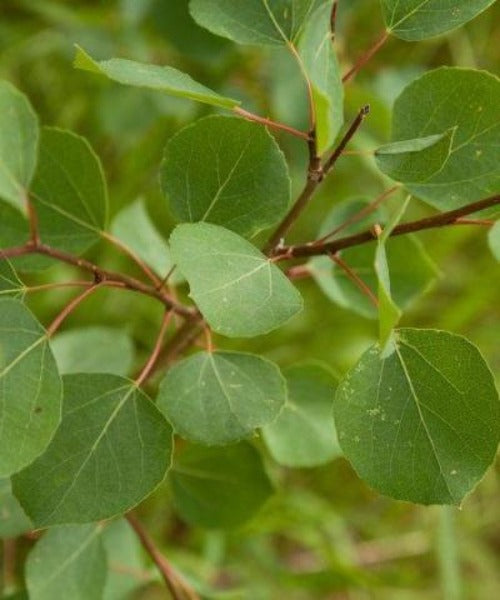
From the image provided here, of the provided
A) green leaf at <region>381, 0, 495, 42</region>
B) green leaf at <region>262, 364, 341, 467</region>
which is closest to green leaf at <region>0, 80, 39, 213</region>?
green leaf at <region>381, 0, 495, 42</region>

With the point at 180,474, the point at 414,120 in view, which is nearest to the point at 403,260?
the point at 414,120

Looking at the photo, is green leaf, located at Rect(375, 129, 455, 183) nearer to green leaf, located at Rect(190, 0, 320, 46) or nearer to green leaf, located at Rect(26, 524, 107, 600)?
green leaf, located at Rect(190, 0, 320, 46)

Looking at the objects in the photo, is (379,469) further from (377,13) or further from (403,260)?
(377,13)

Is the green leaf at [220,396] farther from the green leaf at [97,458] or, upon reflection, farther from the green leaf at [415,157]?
the green leaf at [415,157]

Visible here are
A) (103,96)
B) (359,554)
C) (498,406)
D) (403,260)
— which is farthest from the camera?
(359,554)

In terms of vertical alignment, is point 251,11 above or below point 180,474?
above

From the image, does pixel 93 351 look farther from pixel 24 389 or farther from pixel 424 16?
pixel 424 16

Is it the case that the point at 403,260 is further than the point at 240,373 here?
Yes
